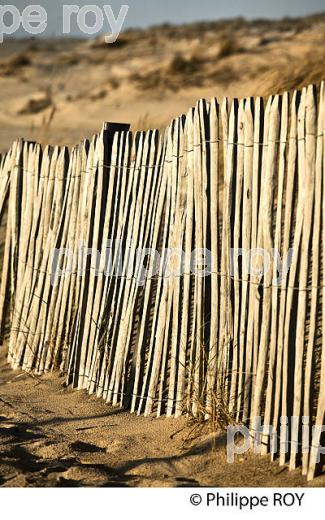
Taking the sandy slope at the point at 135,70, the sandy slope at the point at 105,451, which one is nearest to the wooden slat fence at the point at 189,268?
the sandy slope at the point at 105,451

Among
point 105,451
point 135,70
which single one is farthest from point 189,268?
point 135,70

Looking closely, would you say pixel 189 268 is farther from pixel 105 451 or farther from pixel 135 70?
pixel 135 70

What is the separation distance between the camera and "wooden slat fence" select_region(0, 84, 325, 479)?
4051 millimetres

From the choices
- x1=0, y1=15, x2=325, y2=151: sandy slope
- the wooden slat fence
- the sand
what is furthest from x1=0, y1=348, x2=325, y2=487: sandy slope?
x1=0, y1=15, x2=325, y2=151: sandy slope

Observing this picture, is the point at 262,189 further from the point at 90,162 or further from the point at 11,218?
the point at 11,218

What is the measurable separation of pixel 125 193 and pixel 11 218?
1423mm

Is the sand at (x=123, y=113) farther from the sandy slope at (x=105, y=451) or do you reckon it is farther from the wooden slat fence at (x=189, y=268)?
the wooden slat fence at (x=189, y=268)

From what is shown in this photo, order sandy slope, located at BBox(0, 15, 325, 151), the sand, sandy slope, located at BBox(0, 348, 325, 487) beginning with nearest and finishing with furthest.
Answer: sandy slope, located at BBox(0, 348, 325, 487), the sand, sandy slope, located at BBox(0, 15, 325, 151)

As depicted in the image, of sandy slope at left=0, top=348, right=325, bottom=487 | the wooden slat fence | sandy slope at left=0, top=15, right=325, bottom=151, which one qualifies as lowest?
sandy slope at left=0, top=348, right=325, bottom=487

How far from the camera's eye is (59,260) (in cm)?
584

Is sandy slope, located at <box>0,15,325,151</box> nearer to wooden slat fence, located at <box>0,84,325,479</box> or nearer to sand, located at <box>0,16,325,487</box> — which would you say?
sand, located at <box>0,16,325,487</box>

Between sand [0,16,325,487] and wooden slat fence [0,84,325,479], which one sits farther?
sand [0,16,325,487]

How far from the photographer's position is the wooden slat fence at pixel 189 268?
13.3 feet

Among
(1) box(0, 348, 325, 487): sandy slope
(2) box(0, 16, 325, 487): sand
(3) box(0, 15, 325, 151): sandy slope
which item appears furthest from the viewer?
(3) box(0, 15, 325, 151): sandy slope
